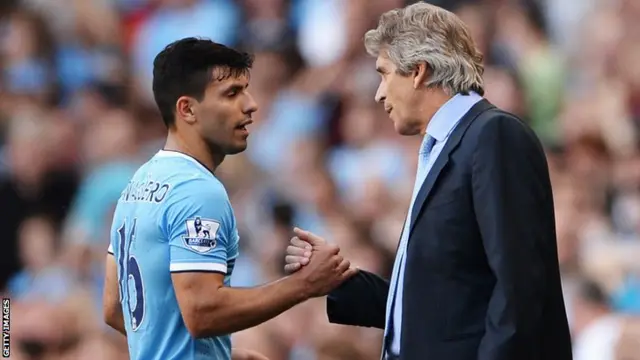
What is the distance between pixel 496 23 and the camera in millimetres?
7539

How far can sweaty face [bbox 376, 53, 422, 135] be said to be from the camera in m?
3.57

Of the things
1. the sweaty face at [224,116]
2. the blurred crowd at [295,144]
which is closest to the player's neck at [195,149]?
the sweaty face at [224,116]

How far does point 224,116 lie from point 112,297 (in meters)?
0.70

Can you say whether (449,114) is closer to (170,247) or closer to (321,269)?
(321,269)

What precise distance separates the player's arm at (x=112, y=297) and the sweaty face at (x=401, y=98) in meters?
0.97

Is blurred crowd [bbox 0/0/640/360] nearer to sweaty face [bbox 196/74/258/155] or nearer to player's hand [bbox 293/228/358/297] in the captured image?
player's hand [bbox 293/228/358/297]

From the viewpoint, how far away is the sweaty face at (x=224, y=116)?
146 inches

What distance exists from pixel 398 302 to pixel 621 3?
460 centimetres

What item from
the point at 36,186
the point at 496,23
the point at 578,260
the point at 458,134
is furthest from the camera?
the point at 36,186

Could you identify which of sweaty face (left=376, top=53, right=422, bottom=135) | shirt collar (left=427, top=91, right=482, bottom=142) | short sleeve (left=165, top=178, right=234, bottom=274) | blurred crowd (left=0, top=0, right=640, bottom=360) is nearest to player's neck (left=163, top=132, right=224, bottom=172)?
short sleeve (left=165, top=178, right=234, bottom=274)

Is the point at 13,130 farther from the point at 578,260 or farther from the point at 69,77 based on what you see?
the point at 578,260

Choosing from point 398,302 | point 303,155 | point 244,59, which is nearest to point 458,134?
point 398,302

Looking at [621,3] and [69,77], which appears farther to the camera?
[69,77]

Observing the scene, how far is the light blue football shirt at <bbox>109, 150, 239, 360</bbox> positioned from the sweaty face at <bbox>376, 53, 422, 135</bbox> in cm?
54
